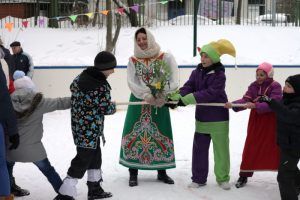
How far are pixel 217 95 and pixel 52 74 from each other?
528 cm

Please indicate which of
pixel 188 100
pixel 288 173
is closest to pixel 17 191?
pixel 188 100

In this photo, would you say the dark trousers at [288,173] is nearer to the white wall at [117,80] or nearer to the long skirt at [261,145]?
the long skirt at [261,145]

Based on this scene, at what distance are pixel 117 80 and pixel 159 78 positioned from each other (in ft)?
15.2

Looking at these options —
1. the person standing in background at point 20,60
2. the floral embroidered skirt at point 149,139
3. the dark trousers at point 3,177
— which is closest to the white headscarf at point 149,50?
the floral embroidered skirt at point 149,139

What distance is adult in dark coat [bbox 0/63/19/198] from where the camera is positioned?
3.68m

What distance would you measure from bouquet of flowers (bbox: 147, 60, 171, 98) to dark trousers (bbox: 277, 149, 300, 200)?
1217 millimetres

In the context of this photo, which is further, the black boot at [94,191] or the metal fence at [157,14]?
the metal fence at [157,14]

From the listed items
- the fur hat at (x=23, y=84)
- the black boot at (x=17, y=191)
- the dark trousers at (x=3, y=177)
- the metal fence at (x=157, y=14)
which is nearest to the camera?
the dark trousers at (x=3, y=177)

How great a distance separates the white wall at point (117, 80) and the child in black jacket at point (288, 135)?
5063 mm

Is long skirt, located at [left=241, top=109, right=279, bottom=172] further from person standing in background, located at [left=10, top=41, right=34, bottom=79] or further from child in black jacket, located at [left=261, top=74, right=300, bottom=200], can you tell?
person standing in background, located at [left=10, top=41, right=34, bottom=79]

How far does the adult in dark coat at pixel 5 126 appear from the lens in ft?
12.1

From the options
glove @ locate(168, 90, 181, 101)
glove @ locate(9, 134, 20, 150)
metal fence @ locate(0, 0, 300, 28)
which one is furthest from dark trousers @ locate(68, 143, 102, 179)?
metal fence @ locate(0, 0, 300, 28)

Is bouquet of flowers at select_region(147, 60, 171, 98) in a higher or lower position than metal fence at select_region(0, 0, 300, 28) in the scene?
lower

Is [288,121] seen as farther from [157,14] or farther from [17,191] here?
[157,14]
